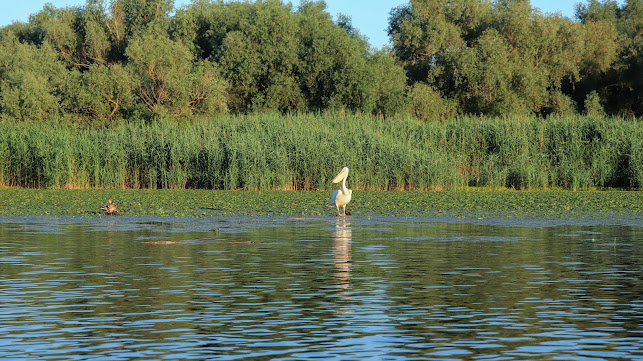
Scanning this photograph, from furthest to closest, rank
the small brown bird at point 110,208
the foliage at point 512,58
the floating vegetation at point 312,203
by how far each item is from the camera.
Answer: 1. the foliage at point 512,58
2. the floating vegetation at point 312,203
3. the small brown bird at point 110,208

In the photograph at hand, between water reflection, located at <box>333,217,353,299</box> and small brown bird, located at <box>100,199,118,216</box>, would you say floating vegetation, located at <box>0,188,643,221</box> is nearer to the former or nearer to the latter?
small brown bird, located at <box>100,199,118,216</box>

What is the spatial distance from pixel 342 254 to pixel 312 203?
1253cm

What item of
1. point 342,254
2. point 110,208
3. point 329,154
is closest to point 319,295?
point 342,254

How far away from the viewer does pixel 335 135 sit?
1468 inches

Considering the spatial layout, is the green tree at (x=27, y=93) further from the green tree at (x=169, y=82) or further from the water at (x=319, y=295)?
the water at (x=319, y=295)

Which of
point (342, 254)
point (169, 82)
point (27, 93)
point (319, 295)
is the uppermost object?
point (169, 82)

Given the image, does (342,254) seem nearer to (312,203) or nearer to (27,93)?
(312,203)

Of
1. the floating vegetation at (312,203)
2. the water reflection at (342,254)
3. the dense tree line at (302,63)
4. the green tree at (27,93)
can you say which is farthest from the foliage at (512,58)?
the water reflection at (342,254)

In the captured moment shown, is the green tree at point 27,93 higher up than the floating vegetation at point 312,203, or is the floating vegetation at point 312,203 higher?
the green tree at point 27,93

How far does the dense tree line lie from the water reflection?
88.4ft

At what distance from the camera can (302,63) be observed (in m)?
56.7

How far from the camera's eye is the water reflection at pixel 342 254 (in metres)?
11.8

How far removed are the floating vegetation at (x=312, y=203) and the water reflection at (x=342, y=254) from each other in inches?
136

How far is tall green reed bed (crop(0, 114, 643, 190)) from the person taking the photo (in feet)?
117
